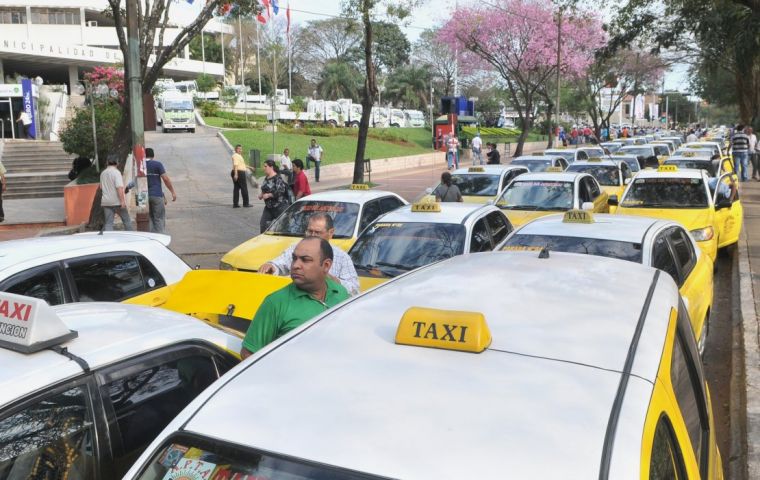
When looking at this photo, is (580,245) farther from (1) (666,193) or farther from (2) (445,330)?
(1) (666,193)

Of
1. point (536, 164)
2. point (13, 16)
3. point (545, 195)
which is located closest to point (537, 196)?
point (545, 195)

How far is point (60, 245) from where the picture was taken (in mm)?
5332

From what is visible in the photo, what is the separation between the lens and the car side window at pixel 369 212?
389 inches

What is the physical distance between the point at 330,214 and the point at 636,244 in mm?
4798

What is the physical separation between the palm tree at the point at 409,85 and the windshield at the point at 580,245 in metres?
66.6

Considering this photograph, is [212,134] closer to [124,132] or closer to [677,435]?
[124,132]

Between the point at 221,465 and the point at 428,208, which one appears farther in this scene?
the point at 428,208

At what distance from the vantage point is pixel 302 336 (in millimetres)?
2473

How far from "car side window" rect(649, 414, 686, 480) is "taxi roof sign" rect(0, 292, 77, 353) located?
2152 millimetres

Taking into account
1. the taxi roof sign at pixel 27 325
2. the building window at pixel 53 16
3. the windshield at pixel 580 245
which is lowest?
the windshield at pixel 580 245

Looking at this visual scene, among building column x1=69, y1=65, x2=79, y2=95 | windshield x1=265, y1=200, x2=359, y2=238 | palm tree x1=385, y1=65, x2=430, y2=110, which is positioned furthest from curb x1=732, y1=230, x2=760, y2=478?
palm tree x1=385, y1=65, x2=430, y2=110

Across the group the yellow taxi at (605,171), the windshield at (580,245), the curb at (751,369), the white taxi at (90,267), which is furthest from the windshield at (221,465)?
the yellow taxi at (605,171)

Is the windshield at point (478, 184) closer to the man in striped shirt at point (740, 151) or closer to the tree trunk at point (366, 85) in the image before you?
the tree trunk at point (366, 85)

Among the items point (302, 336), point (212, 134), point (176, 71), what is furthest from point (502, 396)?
point (176, 71)
